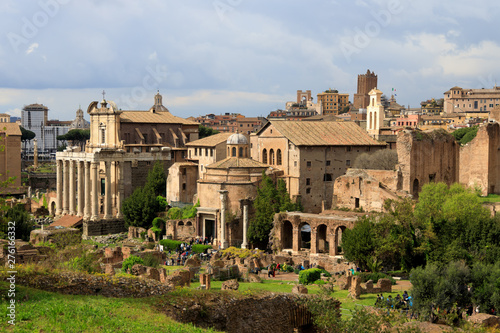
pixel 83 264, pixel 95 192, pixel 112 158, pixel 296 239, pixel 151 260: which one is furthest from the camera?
pixel 112 158

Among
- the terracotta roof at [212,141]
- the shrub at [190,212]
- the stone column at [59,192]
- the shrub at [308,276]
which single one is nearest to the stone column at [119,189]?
the terracotta roof at [212,141]

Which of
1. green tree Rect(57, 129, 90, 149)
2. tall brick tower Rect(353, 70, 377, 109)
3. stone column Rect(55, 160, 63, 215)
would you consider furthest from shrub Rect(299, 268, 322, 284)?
tall brick tower Rect(353, 70, 377, 109)

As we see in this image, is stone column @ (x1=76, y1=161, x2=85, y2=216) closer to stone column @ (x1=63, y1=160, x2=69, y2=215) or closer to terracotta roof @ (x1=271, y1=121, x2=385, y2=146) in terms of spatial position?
stone column @ (x1=63, y1=160, x2=69, y2=215)

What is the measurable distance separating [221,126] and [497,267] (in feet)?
417

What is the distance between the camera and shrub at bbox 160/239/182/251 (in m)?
55.1

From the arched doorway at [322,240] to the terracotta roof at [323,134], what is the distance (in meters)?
9.77

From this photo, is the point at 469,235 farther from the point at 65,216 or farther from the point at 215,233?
the point at 65,216

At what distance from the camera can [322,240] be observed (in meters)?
51.9

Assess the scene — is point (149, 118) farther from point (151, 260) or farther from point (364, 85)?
point (364, 85)

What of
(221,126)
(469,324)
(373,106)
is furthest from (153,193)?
(221,126)

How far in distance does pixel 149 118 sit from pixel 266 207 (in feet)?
93.0

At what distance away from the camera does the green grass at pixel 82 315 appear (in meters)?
19.3

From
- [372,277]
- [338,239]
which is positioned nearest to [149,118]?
[338,239]

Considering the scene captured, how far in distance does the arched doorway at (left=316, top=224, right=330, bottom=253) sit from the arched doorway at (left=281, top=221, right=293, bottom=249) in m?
2.68
